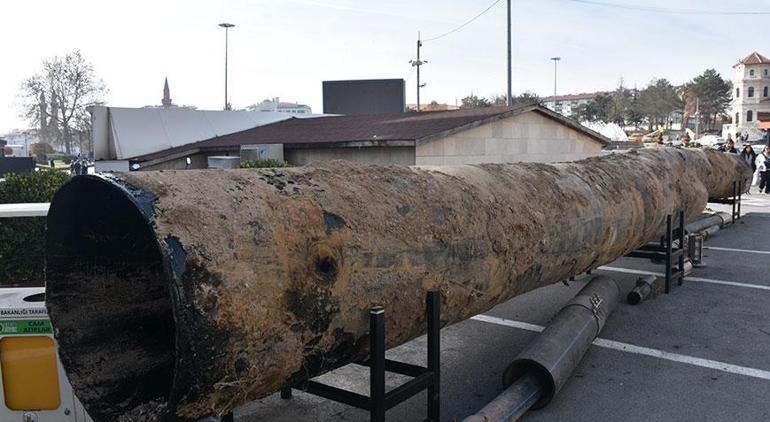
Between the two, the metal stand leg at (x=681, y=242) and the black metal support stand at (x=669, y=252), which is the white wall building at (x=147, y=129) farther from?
the metal stand leg at (x=681, y=242)

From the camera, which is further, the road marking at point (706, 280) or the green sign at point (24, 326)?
the road marking at point (706, 280)

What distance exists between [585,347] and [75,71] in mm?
66196

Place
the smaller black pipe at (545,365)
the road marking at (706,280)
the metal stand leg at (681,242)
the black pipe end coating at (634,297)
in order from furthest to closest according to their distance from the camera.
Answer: the road marking at (706,280), the metal stand leg at (681,242), the black pipe end coating at (634,297), the smaller black pipe at (545,365)

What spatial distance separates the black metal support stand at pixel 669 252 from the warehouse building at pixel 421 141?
19.9ft

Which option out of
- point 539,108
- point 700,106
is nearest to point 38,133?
point 539,108

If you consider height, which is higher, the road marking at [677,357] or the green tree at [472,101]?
the green tree at [472,101]

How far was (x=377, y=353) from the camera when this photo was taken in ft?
9.59

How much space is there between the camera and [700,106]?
309 feet

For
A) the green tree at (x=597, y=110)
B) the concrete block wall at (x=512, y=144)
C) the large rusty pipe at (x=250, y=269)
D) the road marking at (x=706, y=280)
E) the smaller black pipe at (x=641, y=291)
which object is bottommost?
the road marking at (x=706, y=280)

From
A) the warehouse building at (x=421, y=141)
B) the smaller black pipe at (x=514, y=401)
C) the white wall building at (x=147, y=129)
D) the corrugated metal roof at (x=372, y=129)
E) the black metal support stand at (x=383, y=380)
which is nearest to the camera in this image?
the black metal support stand at (x=383, y=380)

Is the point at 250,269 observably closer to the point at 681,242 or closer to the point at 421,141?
the point at 681,242

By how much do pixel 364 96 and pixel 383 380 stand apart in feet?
99.2

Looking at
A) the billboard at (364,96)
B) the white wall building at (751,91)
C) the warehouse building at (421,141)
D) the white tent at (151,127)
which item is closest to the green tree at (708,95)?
the white wall building at (751,91)

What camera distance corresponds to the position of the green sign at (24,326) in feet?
11.6
